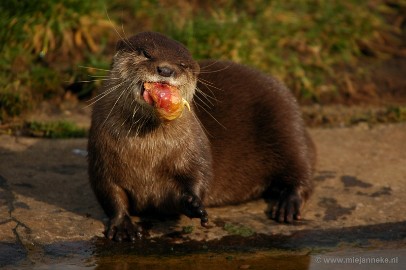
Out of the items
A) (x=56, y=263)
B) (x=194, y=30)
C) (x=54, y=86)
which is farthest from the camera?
(x=194, y=30)

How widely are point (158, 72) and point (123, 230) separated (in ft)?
2.39

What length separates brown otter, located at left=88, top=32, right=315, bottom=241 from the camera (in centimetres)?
381

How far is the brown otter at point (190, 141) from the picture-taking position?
381cm

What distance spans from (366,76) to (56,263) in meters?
3.72

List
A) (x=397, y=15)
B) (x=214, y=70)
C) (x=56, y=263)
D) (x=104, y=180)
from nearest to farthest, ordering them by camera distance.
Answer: (x=56, y=263) → (x=104, y=180) → (x=214, y=70) → (x=397, y=15)

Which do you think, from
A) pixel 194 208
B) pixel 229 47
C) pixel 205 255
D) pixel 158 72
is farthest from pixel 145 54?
pixel 229 47

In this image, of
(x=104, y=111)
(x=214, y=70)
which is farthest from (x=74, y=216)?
(x=214, y=70)

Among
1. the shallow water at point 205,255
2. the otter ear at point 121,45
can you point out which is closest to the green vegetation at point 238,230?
the shallow water at point 205,255

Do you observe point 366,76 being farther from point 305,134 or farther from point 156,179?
point 156,179

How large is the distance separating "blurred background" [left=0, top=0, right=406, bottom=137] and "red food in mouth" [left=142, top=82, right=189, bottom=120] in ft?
5.87

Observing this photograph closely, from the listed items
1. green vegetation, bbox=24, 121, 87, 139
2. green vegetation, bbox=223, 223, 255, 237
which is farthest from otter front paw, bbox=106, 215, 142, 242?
green vegetation, bbox=24, 121, 87, 139

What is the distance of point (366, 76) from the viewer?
6688 mm

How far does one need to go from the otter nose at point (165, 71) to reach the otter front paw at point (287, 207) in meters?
0.99

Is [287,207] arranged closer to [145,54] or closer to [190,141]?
A: [190,141]
